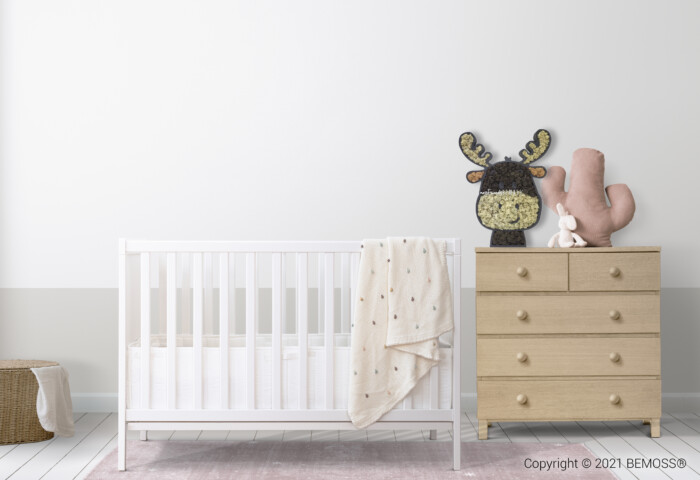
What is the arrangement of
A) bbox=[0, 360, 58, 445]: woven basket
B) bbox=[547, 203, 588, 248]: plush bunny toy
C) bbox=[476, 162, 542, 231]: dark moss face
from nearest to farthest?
bbox=[0, 360, 58, 445]: woven basket, bbox=[547, 203, 588, 248]: plush bunny toy, bbox=[476, 162, 542, 231]: dark moss face

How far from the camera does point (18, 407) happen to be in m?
2.82

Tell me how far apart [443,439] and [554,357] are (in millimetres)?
519

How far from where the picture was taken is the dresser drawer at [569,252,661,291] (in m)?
2.86

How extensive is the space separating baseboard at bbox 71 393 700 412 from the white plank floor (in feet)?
0.16

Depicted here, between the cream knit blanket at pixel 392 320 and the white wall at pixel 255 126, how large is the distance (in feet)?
2.99

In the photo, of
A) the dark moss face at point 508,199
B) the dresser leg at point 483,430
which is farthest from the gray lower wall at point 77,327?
the dresser leg at point 483,430

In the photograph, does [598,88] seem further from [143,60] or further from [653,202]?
[143,60]

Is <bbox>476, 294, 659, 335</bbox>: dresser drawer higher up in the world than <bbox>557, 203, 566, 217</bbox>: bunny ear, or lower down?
lower down

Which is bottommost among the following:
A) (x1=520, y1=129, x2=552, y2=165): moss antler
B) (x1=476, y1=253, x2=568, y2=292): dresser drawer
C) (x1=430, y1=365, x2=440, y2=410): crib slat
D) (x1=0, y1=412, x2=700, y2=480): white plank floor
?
(x1=0, y1=412, x2=700, y2=480): white plank floor

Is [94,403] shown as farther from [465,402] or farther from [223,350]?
[465,402]

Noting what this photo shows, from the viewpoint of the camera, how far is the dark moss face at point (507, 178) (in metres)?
3.34

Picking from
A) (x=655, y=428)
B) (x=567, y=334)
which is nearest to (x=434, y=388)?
(x=567, y=334)

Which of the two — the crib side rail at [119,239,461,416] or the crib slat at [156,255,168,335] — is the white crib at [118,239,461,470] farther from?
the crib slat at [156,255,168,335]

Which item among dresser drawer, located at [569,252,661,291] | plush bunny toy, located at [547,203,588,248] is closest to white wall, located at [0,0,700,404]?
plush bunny toy, located at [547,203,588,248]
